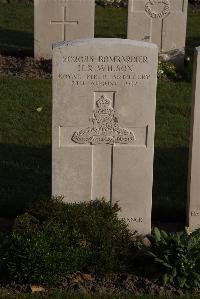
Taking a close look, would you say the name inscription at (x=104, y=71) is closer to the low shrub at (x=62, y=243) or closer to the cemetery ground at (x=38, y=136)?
the low shrub at (x=62, y=243)

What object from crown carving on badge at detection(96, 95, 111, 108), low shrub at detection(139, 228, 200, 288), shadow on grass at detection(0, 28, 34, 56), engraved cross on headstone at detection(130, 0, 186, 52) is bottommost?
low shrub at detection(139, 228, 200, 288)

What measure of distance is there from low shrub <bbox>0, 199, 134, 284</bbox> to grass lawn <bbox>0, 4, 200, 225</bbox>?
1100 mm

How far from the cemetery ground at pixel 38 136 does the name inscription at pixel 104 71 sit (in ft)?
4.00

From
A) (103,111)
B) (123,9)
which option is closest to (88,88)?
(103,111)

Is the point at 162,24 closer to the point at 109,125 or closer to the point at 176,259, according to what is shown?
the point at 109,125

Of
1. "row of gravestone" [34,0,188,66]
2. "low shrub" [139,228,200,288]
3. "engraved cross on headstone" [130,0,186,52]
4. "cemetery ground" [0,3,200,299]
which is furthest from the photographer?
"row of gravestone" [34,0,188,66]

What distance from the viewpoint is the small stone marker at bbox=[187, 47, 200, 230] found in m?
6.62

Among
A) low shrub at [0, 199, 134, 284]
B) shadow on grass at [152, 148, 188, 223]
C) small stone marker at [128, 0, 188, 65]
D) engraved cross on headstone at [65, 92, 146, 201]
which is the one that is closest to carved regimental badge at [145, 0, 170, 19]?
small stone marker at [128, 0, 188, 65]

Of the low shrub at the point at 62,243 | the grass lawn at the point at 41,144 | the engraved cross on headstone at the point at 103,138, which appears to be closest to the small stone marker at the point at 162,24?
the grass lawn at the point at 41,144

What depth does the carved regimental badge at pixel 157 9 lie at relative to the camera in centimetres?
1290

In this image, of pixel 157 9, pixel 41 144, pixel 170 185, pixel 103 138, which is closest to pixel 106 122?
pixel 103 138

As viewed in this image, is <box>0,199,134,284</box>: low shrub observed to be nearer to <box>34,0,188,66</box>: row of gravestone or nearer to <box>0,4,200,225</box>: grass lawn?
<box>0,4,200,225</box>: grass lawn

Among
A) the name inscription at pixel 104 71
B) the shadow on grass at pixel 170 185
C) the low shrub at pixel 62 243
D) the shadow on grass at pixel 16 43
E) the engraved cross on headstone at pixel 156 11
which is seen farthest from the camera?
the shadow on grass at pixel 16 43

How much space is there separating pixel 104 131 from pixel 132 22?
A: 662cm
